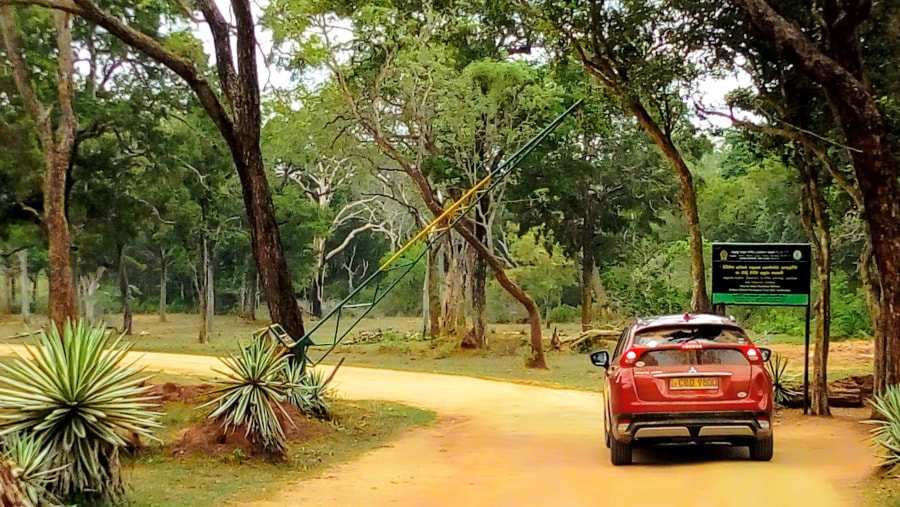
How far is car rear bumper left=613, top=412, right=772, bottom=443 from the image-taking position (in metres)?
9.72

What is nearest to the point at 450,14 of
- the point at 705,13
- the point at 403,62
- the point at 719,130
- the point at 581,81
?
the point at 403,62

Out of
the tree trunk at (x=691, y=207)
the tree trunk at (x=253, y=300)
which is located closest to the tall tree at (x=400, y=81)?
the tree trunk at (x=691, y=207)

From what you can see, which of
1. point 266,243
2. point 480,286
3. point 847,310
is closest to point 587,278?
point 480,286

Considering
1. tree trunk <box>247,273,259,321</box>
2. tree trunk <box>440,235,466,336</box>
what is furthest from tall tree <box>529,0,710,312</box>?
tree trunk <box>247,273,259,321</box>

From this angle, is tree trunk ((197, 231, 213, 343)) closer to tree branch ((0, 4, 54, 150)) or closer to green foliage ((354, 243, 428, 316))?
tree branch ((0, 4, 54, 150))

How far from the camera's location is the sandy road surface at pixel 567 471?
8.60 m

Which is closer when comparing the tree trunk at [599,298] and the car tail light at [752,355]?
the car tail light at [752,355]

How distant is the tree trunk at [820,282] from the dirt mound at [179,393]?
9393 millimetres

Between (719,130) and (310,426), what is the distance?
31.6 feet

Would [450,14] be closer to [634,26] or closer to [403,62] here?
[403,62]

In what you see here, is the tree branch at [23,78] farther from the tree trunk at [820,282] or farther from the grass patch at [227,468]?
the tree trunk at [820,282]

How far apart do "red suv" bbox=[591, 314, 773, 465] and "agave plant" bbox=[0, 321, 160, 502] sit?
475 centimetres

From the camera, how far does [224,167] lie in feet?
114

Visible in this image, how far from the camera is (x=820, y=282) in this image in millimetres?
15367
